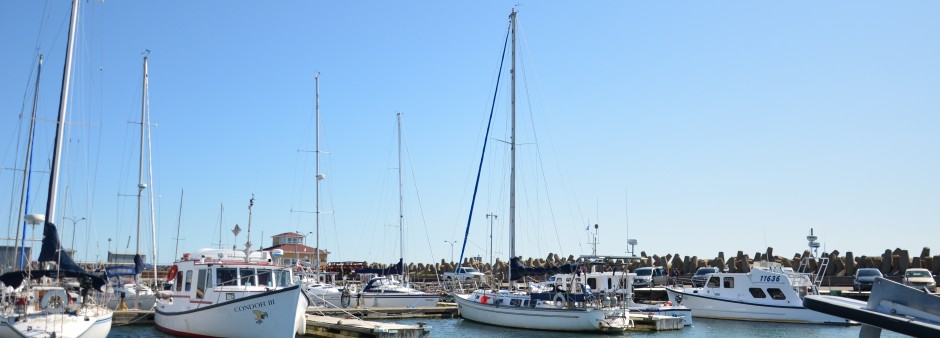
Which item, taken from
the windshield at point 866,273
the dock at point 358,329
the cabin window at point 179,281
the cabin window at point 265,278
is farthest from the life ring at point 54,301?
the windshield at point 866,273

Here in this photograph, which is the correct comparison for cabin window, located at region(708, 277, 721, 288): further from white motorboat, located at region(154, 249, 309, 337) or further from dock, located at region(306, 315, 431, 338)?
white motorboat, located at region(154, 249, 309, 337)

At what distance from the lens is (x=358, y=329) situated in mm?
27047

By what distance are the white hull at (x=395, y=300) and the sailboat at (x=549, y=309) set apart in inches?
277

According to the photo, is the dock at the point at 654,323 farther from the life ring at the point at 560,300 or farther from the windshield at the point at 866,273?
the windshield at the point at 866,273

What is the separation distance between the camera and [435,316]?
4094cm

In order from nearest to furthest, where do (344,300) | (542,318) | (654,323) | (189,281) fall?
(189,281) → (542,318) → (654,323) → (344,300)

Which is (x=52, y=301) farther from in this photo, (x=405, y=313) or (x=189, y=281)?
(x=405, y=313)

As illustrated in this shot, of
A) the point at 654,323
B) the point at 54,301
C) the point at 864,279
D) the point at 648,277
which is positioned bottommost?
the point at 654,323

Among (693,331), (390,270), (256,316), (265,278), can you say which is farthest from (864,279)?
(256,316)

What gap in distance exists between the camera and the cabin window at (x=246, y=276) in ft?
86.4

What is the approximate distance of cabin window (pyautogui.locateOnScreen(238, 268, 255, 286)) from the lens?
86.4ft

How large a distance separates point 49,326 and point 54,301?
122cm

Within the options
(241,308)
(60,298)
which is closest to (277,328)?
(241,308)

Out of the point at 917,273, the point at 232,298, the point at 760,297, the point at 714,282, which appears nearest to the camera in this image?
the point at 232,298
